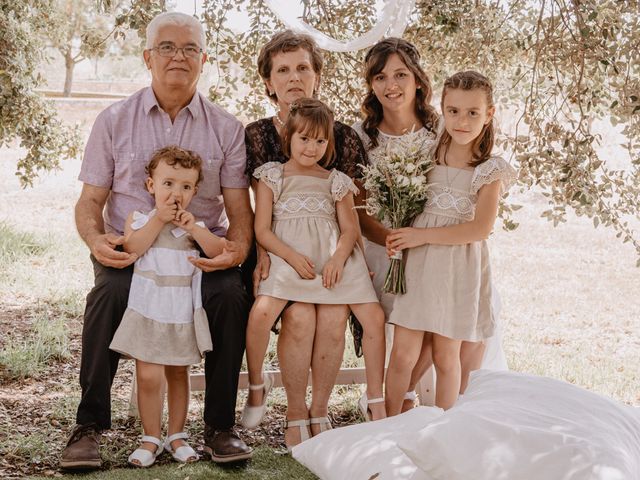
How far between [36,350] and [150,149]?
2042mm

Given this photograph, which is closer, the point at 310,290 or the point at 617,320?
the point at 310,290

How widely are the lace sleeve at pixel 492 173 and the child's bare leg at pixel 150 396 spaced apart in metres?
1.39

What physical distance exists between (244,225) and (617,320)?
13.8 ft

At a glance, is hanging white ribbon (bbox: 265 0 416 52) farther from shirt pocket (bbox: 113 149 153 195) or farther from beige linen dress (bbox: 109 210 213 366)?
beige linen dress (bbox: 109 210 213 366)

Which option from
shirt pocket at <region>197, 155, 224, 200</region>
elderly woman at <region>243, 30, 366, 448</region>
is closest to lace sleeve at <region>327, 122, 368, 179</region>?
elderly woman at <region>243, 30, 366, 448</region>

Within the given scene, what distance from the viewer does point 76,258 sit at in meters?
7.15

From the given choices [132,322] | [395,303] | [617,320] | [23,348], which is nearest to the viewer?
[132,322]

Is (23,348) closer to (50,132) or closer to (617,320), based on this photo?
(50,132)

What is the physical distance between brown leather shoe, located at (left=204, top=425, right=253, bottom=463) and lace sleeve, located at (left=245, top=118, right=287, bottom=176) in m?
1.07

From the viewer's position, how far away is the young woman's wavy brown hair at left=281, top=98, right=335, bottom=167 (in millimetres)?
3199

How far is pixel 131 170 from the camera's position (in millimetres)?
3322

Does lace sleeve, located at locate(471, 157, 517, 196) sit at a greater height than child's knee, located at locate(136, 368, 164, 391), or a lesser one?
greater

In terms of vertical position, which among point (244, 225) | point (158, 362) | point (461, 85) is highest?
point (461, 85)

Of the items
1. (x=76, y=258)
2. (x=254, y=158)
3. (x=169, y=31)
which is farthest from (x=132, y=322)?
(x=76, y=258)
